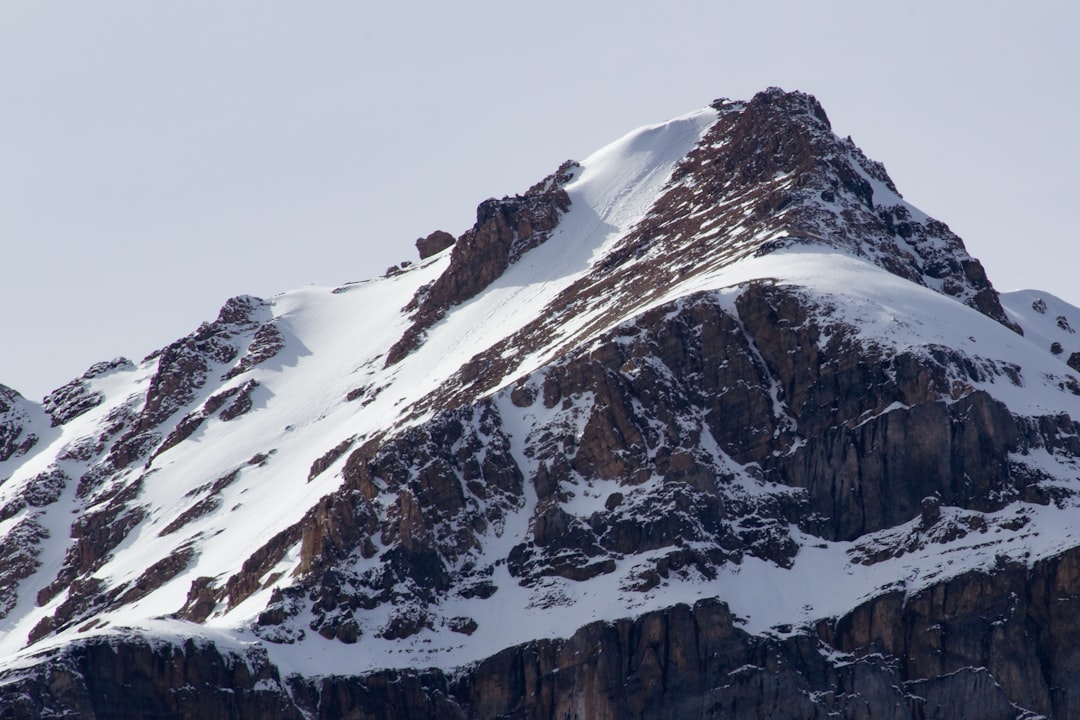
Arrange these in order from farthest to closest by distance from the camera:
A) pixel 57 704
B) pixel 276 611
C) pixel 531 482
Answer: pixel 531 482 → pixel 276 611 → pixel 57 704

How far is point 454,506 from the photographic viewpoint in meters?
170

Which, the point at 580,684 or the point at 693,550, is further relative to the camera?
the point at 693,550

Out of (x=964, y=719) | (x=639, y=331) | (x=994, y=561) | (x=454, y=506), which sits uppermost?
→ (x=639, y=331)

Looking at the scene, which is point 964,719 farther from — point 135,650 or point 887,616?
point 135,650

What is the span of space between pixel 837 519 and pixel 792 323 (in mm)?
18203

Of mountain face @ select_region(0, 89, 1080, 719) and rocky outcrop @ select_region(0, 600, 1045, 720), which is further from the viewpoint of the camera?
mountain face @ select_region(0, 89, 1080, 719)

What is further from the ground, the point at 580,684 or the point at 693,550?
the point at 693,550

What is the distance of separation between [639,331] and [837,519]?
24.2 metres

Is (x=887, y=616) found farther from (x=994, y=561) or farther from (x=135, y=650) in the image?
(x=135, y=650)

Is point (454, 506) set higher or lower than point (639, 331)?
lower

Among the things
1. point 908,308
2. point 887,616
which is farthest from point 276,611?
point 908,308

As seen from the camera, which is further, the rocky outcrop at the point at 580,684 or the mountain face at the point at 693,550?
the mountain face at the point at 693,550

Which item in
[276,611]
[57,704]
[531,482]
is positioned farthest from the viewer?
[531,482]

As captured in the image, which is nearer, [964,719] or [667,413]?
[964,719]
